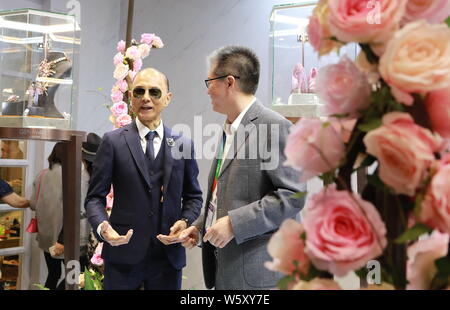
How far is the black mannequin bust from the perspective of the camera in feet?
10.7

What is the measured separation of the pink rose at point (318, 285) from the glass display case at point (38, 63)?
9.49ft

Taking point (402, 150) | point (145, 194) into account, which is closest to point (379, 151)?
point (402, 150)

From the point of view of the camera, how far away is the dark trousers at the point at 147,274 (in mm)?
2197

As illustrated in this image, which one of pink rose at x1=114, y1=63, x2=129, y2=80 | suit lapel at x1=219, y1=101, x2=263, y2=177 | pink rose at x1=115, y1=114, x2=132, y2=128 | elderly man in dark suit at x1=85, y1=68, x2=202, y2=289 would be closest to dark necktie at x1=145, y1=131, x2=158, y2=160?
elderly man in dark suit at x1=85, y1=68, x2=202, y2=289

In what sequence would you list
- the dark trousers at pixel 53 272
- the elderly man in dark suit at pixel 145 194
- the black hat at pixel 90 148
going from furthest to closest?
the dark trousers at pixel 53 272, the black hat at pixel 90 148, the elderly man in dark suit at pixel 145 194

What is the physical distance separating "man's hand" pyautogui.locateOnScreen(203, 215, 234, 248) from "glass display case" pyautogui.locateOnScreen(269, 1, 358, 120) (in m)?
1.53

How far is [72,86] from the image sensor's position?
3.48 metres

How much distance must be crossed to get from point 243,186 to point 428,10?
1.43 m

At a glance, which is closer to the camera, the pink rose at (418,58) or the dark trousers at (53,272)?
the pink rose at (418,58)

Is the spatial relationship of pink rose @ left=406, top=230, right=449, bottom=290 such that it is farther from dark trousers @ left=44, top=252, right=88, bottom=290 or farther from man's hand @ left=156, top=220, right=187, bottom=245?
dark trousers @ left=44, top=252, right=88, bottom=290

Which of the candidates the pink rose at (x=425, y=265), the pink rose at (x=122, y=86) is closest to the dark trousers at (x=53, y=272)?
the pink rose at (x=122, y=86)

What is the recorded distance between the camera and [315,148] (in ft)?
1.97

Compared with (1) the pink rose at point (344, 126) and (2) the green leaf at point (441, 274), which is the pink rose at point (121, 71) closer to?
(1) the pink rose at point (344, 126)
